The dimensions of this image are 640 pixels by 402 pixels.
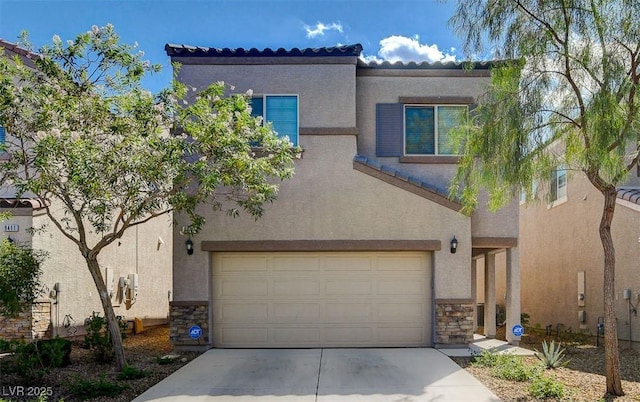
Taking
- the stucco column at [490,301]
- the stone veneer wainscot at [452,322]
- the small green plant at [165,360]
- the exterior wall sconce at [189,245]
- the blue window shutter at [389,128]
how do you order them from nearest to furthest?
the small green plant at [165,360], the stone veneer wainscot at [452,322], the exterior wall sconce at [189,245], the blue window shutter at [389,128], the stucco column at [490,301]

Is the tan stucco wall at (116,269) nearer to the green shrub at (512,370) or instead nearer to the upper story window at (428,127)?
the upper story window at (428,127)

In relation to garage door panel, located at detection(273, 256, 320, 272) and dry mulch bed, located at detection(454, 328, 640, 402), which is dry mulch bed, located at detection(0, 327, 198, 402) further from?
dry mulch bed, located at detection(454, 328, 640, 402)

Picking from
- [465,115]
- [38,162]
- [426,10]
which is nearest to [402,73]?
[426,10]

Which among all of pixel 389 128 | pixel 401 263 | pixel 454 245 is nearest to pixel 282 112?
pixel 389 128

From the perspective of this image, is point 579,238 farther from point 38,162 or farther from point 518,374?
point 38,162

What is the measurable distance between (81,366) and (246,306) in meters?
3.46

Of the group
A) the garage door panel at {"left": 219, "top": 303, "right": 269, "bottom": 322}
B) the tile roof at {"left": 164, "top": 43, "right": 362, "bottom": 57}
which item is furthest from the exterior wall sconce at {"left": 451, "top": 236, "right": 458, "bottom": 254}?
the tile roof at {"left": 164, "top": 43, "right": 362, "bottom": 57}

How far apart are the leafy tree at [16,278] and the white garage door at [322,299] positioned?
3.58 metres

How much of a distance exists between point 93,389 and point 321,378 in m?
3.48

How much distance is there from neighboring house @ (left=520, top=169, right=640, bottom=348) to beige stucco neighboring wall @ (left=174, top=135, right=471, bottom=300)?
79.1 inches

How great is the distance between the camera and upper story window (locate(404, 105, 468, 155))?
12312 mm

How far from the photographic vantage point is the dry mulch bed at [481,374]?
25.2 feet

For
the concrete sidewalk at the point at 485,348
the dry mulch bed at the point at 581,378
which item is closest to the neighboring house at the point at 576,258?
the dry mulch bed at the point at 581,378

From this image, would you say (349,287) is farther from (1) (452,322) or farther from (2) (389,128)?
(2) (389,128)
